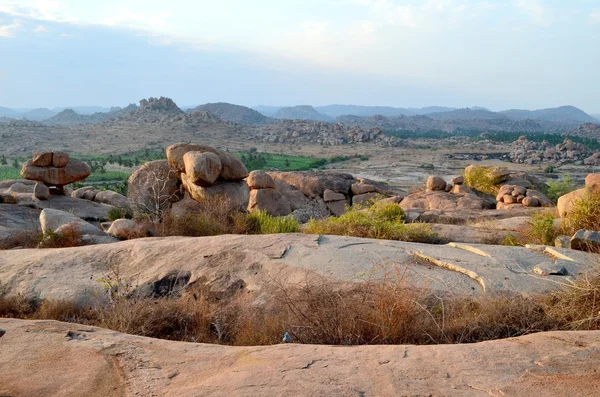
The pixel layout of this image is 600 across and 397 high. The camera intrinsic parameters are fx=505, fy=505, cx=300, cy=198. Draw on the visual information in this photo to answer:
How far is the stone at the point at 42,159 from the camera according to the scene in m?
18.1

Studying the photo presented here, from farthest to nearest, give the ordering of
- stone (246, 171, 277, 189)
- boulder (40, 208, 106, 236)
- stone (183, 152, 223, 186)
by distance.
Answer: stone (246, 171, 277, 189) < stone (183, 152, 223, 186) < boulder (40, 208, 106, 236)

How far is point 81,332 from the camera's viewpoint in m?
4.27

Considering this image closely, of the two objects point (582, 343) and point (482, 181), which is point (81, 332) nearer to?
point (582, 343)

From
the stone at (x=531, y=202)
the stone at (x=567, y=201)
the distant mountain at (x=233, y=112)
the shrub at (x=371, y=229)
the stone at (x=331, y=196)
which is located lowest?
the stone at (x=331, y=196)

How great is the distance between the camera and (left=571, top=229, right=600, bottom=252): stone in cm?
681

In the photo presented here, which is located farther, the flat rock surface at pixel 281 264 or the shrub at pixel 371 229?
the shrub at pixel 371 229

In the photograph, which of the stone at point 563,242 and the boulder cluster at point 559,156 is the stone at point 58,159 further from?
the boulder cluster at point 559,156

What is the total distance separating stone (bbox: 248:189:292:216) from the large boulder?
5.43 m

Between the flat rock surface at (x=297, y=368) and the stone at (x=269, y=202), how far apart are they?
1600cm

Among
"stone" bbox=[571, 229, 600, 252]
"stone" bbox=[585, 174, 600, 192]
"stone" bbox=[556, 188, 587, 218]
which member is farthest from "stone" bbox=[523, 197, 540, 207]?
"stone" bbox=[571, 229, 600, 252]

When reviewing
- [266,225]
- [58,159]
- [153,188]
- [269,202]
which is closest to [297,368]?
[266,225]

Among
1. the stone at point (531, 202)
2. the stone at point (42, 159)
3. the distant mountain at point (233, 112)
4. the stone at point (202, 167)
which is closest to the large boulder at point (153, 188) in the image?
the stone at point (202, 167)

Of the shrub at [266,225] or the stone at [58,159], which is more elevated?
the stone at [58,159]

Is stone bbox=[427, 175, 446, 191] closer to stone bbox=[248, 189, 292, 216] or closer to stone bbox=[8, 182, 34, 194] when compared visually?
stone bbox=[248, 189, 292, 216]
